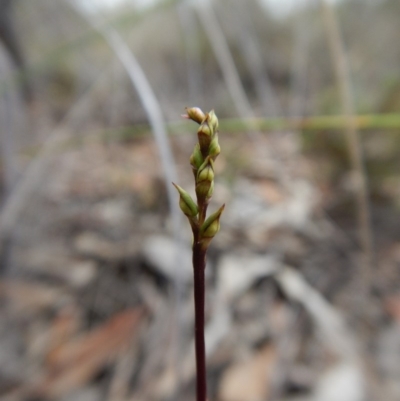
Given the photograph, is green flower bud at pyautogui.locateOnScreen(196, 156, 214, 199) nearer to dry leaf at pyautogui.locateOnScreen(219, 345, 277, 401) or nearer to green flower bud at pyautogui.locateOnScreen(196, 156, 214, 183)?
green flower bud at pyautogui.locateOnScreen(196, 156, 214, 183)

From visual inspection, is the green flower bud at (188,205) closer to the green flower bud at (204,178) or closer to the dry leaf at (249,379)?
the green flower bud at (204,178)

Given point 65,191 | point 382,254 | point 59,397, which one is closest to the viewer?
point 59,397

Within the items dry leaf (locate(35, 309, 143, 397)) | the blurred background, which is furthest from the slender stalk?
dry leaf (locate(35, 309, 143, 397))

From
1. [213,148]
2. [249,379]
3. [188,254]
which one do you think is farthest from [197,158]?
[188,254]

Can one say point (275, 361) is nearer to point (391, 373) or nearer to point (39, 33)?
point (391, 373)

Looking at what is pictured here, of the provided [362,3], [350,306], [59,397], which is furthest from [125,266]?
[362,3]

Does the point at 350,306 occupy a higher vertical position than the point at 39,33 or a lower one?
lower

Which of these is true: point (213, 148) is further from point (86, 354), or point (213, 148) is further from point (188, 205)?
point (86, 354)
